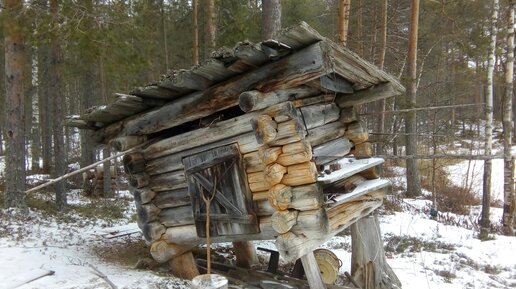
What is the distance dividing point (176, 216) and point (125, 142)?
1348 mm

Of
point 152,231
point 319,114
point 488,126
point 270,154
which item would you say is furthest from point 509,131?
point 152,231

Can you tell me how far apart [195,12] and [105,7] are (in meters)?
5.47

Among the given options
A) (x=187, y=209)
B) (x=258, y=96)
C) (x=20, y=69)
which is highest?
(x=20, y=69)

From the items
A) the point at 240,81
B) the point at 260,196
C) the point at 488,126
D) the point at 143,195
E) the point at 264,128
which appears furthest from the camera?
the point at 488,126

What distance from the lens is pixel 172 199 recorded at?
6.46 meters

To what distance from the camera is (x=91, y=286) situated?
214 inches

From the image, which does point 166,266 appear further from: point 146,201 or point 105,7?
point 105,7

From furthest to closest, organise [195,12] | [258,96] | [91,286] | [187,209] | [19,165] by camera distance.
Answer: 1. [195,12]
2. [19,165]
3. [187,209]
4. [91,286]
5. [258,96]

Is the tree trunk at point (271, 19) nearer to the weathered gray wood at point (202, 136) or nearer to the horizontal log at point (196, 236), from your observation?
the weathered gray wood at point (202, 136)

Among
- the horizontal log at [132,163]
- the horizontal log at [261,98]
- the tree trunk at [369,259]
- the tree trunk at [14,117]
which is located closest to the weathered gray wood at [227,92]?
the horizontal log at [261,98]

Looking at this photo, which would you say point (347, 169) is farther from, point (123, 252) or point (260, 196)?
point (123, 252)

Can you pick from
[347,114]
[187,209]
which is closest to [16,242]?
[187,209]

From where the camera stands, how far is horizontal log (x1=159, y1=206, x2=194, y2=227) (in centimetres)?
631

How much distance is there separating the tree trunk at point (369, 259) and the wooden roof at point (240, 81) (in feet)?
6.76
